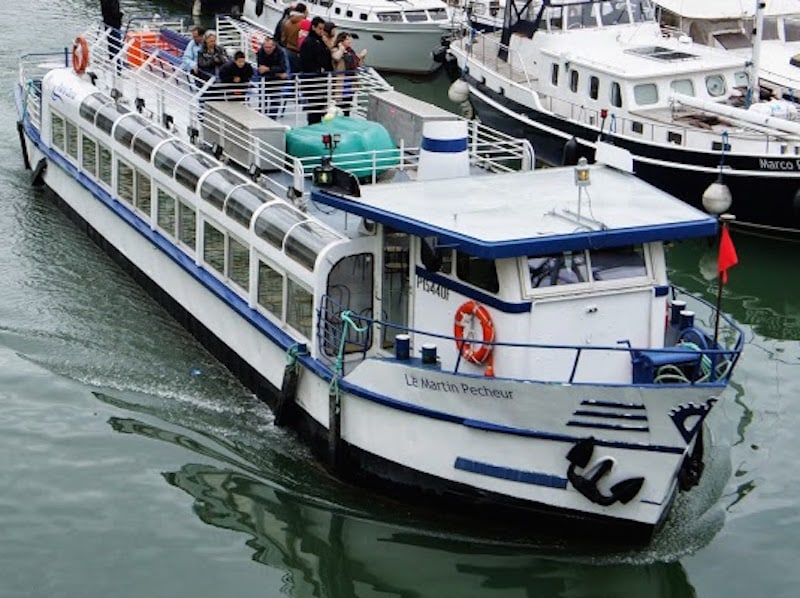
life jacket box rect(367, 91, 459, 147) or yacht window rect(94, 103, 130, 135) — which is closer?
life jacket box rect(367, 91, 459, 147)

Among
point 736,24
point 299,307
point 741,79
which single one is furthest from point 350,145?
point 736,24

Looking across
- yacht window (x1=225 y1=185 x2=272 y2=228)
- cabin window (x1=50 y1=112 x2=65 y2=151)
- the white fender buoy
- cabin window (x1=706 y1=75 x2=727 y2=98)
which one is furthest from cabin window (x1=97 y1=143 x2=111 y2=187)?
cabin window (x1=706 y1=75 x2=727 y2=98)

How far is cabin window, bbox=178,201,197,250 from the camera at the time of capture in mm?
20250

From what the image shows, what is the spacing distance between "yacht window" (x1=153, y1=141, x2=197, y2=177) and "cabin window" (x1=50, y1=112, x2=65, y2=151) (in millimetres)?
4608

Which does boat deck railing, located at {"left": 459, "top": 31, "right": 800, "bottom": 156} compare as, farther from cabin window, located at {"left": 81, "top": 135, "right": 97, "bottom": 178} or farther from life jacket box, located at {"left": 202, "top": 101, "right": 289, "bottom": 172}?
cabin window, located at {"left": 81, "top": 135, "right": 97, "bottom": 178}

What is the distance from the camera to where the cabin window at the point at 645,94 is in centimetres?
2795

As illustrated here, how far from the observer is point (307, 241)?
17.1m

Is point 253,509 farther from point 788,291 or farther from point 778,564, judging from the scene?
point 788,291

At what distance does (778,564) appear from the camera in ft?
50.8

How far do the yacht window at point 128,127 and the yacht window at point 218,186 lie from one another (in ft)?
9.71

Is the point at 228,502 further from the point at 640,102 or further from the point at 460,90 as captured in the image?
the point at 460,90

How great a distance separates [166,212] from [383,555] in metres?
7.25

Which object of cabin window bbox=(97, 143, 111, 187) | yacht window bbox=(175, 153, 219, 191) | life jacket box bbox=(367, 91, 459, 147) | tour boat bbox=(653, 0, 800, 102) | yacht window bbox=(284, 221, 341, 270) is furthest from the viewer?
tour boat bbox=(653, 0, 800, 102)

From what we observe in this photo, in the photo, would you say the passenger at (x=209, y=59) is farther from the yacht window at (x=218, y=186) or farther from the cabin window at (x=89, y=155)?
the yacht window at (x=218, y=186)
